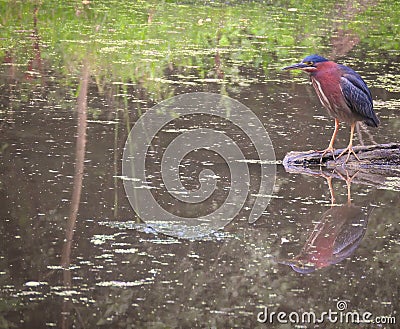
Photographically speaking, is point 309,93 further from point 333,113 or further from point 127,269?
point 127,269

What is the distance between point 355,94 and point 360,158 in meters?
0.45

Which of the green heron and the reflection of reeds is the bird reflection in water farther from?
the reflection of reeds

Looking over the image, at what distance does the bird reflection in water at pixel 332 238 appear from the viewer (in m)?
4.12

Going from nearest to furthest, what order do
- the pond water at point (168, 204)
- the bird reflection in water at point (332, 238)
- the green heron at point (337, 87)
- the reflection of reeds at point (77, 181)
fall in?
the pond water at point (168, 204) → the reflection of reeds at point (77, 181) → the bird reflection in water at point (332, 238) → the green heron at point (337, 87)

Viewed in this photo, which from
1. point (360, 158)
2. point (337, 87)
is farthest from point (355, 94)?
point (360, 158)

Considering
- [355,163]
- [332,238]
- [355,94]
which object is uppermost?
[355,94]

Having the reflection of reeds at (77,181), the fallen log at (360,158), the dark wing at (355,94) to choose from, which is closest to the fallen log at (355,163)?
the fallen log at (360,158)

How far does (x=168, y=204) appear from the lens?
482cm

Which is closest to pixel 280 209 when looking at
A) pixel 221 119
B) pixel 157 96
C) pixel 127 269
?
pixel 127 269

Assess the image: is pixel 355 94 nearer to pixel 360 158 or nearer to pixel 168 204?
pixel 360 158

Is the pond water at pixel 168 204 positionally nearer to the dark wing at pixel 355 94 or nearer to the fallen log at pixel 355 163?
the fallen log at pixel 355 163

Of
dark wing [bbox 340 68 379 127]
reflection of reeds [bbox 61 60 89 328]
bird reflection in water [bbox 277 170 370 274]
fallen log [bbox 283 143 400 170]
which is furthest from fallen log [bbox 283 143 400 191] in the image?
reflection of reeds [bbox 61 60 89 328]

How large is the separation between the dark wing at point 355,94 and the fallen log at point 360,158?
0.88ft

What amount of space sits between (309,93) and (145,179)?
3349 mm
